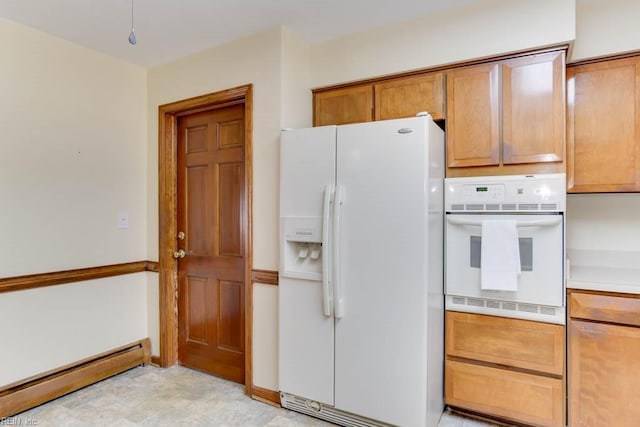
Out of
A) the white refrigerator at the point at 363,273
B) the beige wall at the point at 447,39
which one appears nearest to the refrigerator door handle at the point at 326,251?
the white refrigerator at the point at 363,273


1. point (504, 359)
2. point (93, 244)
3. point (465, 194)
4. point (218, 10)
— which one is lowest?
point (504, 359)

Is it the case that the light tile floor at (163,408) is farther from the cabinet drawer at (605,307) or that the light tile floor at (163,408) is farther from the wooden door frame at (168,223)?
the cabinet drawer at (605,307)

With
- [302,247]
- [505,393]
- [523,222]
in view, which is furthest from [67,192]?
[505,393]

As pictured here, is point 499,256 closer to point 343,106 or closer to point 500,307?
point 500,307

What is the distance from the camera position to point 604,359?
1.90 m

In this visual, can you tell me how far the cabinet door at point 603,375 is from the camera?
1849mm

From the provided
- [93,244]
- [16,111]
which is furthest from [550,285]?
[16,111]

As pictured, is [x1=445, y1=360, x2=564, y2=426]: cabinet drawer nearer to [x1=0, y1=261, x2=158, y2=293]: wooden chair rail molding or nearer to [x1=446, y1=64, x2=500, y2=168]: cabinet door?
[x1=446, y1=64, x2=500, y2=168]: cabinet door

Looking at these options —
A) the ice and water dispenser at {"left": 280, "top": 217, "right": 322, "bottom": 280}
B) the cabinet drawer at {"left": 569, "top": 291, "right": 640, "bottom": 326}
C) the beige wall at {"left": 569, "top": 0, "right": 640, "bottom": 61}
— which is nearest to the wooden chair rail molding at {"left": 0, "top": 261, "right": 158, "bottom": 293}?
the ice and water dispenser at {"left": 280, "top": 217, "right": 322, "bottom": 280}

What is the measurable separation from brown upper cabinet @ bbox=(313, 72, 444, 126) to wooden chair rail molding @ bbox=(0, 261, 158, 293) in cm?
189

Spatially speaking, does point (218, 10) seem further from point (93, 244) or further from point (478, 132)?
point (93, 244)

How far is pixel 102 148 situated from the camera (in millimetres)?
2814

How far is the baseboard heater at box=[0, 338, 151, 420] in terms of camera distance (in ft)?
7.46

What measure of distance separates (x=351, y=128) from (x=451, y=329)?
1331 millimetres
